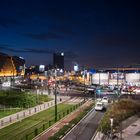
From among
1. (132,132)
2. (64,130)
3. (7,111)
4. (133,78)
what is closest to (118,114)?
(132,132)

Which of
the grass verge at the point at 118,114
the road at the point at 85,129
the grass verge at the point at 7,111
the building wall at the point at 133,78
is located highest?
the building wall at the point at 133,78

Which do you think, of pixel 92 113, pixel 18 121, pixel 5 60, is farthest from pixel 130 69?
pixel 18 121

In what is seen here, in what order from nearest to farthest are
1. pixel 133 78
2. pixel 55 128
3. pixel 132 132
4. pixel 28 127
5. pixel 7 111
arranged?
pixel 132 132 → pixel 55 128 → pixel 28 127 → pixel 7 111 → pixel 133 78

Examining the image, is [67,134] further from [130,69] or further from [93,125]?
[130,69]

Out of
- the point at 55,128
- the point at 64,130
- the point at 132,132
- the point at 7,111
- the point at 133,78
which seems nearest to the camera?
the point at 132,132

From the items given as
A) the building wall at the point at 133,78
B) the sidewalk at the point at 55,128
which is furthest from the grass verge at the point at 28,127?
the building wall at the point at 133,78

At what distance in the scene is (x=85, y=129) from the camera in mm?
36812

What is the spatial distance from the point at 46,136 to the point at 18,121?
9901mm

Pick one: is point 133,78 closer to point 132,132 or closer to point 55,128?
point 55,128

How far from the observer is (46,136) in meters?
32.5

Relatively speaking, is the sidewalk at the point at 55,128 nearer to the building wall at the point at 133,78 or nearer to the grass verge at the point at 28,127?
the grass verge at the point at 28,127

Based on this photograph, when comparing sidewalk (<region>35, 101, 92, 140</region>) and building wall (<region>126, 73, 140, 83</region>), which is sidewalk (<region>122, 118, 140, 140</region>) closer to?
sidewalk (<region>35, 101, 92, 140</region>)

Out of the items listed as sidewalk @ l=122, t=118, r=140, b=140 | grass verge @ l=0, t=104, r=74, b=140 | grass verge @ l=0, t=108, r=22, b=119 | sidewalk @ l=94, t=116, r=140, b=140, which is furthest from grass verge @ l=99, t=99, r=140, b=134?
grass verge @ l=0, t=108, r=22, b=119

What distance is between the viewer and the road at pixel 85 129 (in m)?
32.9
